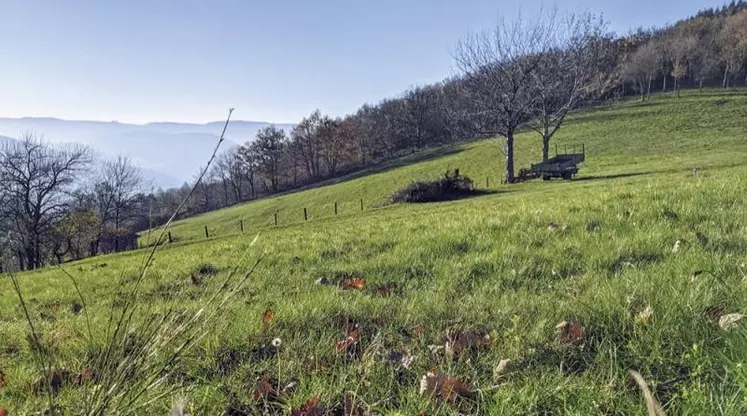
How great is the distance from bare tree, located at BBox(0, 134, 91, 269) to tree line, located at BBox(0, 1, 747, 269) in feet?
0.34

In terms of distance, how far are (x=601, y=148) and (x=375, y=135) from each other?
2103 inches

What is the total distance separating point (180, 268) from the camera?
19.8 feet

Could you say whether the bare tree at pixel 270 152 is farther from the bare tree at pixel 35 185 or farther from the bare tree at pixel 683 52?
the bare tree at pixel 683 52

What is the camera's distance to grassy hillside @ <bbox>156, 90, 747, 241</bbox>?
36.9 meters

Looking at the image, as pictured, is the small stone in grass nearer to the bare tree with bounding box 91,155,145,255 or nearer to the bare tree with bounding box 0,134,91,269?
the bare tree with bounding box 0,134,91,269

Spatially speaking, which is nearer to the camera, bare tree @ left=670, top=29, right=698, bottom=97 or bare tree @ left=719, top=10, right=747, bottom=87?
bare tree @ left=719, top=10, right=747, bottom=87

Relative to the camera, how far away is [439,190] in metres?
27.9

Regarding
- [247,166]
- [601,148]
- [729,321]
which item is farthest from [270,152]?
[729,321]

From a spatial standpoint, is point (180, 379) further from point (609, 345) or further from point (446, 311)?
point (609, 345)

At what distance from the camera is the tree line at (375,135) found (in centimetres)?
2897

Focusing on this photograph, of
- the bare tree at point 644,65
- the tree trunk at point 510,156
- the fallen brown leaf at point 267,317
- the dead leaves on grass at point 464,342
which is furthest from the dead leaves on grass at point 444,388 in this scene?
the bare tree at point 644,65

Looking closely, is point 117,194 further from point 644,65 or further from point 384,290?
point 644,65

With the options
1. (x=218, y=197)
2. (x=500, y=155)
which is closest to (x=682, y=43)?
(x=500, y=155)

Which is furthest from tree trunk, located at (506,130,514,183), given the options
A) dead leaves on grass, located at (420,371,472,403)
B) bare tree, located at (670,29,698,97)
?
bare tree, located at (670,29,698,97)
